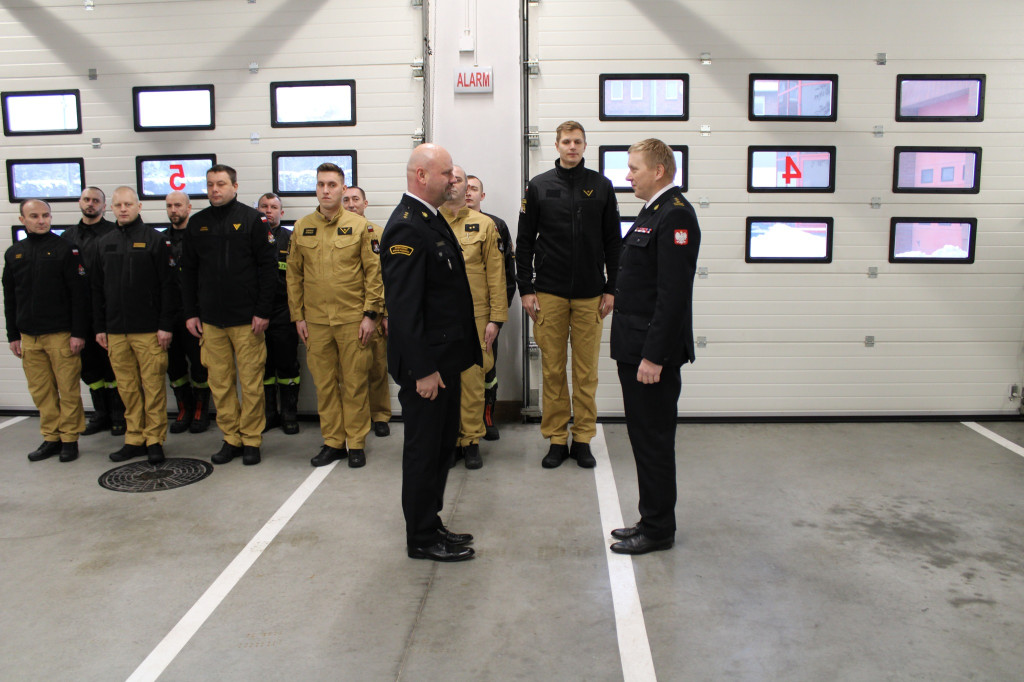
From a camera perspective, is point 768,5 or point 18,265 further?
point 768,5

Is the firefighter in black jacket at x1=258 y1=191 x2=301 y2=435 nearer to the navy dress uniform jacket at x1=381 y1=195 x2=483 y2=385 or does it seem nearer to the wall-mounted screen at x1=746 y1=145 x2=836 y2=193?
the navy dress uniform jacket at x1=381 y1=195 x2=483 y2=385

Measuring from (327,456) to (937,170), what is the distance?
475 centimetres

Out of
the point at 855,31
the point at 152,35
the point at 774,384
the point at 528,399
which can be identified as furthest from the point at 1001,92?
the point at 152,35

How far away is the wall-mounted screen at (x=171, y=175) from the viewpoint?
5.83 metres

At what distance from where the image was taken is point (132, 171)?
5883 mm

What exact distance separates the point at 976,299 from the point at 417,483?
4.62 metres

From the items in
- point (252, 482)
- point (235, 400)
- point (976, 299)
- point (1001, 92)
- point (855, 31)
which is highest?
point (855, 31)

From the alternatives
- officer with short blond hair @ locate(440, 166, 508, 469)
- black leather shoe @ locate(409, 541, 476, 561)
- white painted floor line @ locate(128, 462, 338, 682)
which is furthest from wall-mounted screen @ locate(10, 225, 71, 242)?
black leather shoe @ locate(409, 541, 476, 561)

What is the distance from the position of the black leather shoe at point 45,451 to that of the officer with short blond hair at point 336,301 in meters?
→ 1.81

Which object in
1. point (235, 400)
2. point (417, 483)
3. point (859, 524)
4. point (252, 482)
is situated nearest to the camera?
point (417, 483)

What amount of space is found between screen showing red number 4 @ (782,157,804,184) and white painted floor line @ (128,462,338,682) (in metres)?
3.91

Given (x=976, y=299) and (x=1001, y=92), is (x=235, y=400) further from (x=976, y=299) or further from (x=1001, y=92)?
(x=1001, y=92)

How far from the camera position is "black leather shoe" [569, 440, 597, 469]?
15.4 feet

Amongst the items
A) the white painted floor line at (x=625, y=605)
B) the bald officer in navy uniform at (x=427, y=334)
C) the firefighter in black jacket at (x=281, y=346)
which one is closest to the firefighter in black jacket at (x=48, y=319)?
the firefighter in black jacket at (x=281, y=346)
